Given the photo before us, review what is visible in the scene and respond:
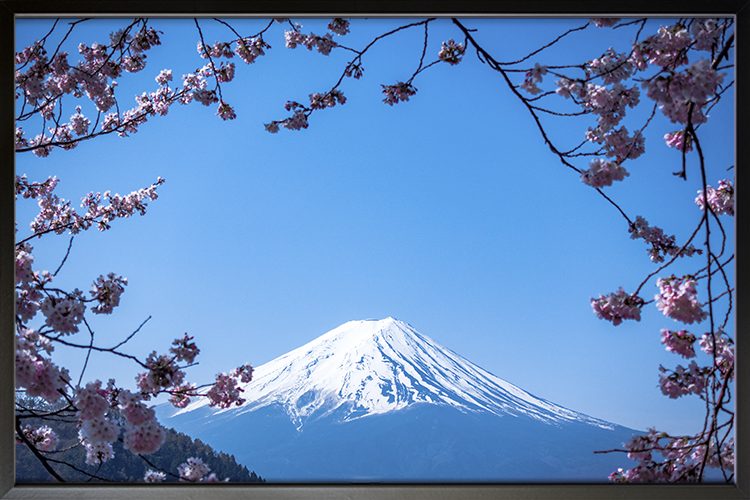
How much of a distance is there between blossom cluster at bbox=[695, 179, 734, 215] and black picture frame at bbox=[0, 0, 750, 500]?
0.08 m

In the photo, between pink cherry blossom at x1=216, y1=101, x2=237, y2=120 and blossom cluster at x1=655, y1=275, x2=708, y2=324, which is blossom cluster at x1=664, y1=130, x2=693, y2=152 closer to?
blossom cluster at x1=655, y1=275, x2=708, y2=324

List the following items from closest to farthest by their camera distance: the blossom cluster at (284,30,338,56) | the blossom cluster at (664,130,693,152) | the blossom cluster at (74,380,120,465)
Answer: the blossom cluster at (74,380,120,465) < the blossom cluster at (664,130,693,152) < the blossom cluster at (284,30,338,56)

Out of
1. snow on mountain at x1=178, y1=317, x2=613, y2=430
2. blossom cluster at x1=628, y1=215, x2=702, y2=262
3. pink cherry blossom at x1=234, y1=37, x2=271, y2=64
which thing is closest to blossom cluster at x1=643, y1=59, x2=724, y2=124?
blossom cluster at x1=628, y1=215, x2=702, y2=262

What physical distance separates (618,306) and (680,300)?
0.18 meters

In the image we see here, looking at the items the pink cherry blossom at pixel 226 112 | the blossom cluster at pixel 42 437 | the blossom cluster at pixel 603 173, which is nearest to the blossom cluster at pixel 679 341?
the blossom cluster at pixel 603 173

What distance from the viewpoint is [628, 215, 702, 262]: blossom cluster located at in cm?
193

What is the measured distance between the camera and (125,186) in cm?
199

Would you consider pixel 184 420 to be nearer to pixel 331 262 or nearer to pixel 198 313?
pixel 198 313

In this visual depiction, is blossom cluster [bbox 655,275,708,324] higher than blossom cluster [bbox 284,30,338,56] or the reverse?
the reverse

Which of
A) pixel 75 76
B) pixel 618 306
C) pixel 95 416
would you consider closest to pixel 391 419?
pixel 618 306

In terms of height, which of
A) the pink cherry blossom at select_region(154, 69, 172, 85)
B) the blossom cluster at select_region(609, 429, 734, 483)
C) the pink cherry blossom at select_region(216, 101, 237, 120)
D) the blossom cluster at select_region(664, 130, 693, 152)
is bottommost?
the blossom cluster at select_region(609, 429, 734, 483)

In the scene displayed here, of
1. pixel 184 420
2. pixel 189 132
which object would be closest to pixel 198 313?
pixel 184 420

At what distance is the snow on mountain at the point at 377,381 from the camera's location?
206cm

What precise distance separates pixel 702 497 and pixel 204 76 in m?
2.18
